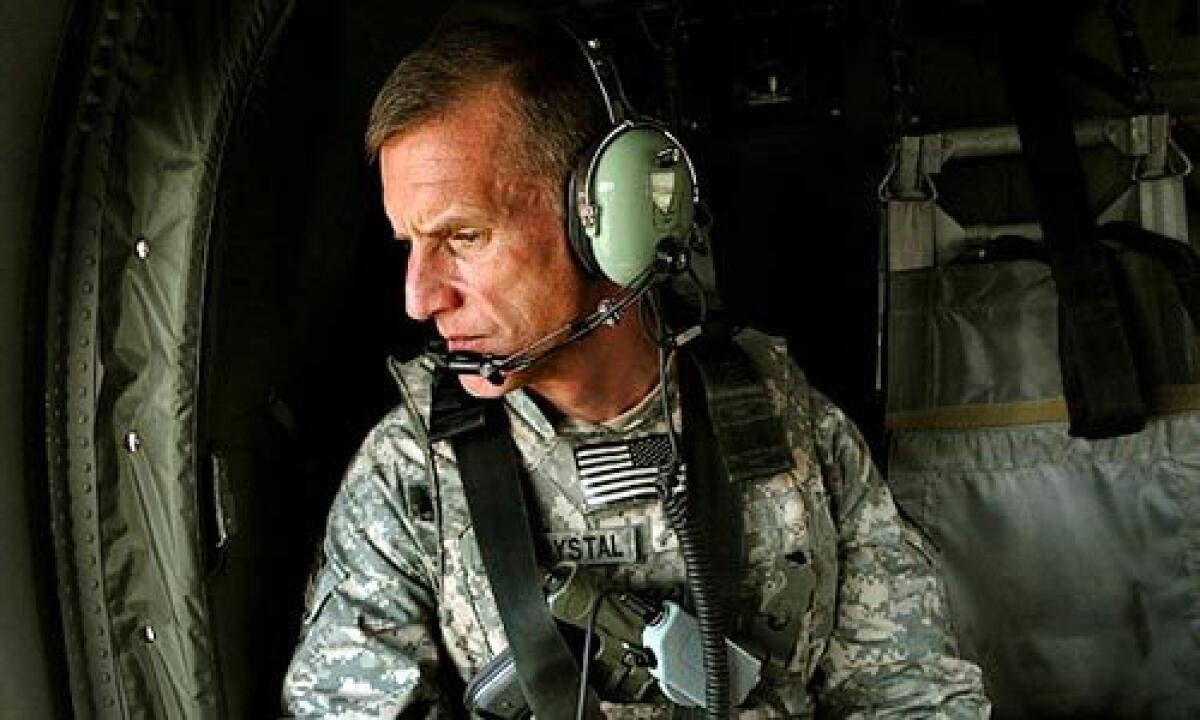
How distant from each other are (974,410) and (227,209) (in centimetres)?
105

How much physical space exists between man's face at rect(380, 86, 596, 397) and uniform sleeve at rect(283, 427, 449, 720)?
0.20 metres

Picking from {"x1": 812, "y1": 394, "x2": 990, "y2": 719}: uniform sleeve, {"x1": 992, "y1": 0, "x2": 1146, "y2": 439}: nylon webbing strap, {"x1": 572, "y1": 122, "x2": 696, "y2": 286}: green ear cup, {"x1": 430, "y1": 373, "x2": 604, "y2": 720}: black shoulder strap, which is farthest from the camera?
{"x1": 992, "y1": 0, "x2": 1146, "y2": 439}: nylon webbing strap

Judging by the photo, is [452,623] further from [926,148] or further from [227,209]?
[926,148]

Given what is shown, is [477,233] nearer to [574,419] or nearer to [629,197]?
[629,197]

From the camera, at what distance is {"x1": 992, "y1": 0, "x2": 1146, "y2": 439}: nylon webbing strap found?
1.98m

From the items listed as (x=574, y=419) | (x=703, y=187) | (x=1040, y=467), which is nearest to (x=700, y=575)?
(x=574, y=419)

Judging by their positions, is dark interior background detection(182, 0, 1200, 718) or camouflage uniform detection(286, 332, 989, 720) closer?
camouflage uniform detection(286, 332, 989, 720)

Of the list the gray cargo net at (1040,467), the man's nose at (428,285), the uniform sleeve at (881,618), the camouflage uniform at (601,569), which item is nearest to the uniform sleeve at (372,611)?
the camouflage uniform at (601,569)

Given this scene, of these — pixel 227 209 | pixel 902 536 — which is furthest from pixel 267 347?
pixel 902 536

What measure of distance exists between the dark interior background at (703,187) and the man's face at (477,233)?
259mm

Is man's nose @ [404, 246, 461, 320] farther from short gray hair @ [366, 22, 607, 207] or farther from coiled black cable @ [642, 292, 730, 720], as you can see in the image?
coiled black cable @ [642, 292, 730, 720]

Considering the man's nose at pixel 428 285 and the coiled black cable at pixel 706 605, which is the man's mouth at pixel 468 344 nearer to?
the man's nose at pixel 428 285

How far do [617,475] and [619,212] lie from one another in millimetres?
323

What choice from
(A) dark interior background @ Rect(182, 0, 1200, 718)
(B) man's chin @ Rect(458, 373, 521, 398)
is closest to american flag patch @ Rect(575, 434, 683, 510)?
(B) man's chin @ Rect(458, 373, 521, 398)
